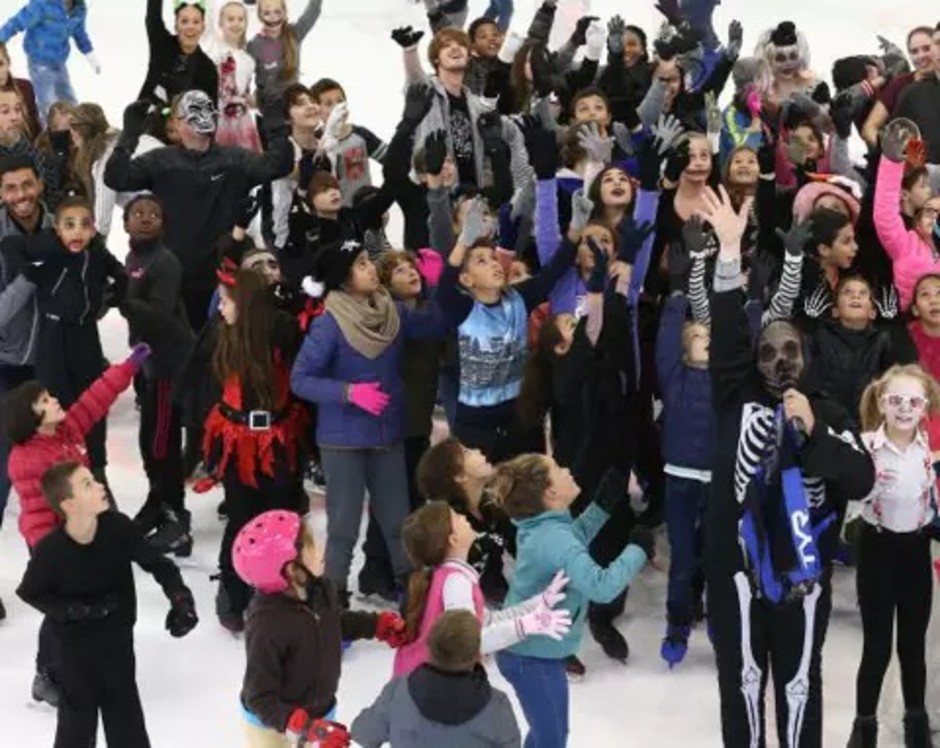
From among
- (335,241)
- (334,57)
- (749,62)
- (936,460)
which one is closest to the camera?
(936,460)

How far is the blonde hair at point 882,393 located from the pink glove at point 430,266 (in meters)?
1.93

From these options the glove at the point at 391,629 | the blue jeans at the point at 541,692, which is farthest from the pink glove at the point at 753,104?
the glove at the point at 391,629

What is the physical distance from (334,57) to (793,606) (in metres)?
11.8

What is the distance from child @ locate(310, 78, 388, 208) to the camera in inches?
362

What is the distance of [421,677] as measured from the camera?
17.0ft

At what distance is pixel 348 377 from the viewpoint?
23.9 feet

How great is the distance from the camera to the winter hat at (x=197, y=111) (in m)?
8.55

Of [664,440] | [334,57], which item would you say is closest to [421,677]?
[664,440]

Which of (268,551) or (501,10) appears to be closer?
(268,551)

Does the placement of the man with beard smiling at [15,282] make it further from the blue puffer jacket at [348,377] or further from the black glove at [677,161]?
the black glove at [677,161]

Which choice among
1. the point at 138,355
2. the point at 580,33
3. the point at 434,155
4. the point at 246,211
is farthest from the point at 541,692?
the point at 580,33

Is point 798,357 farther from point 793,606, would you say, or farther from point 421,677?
point 421,677

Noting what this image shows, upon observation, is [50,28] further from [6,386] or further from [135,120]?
[6,386]

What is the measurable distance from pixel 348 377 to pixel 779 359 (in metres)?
2.03
